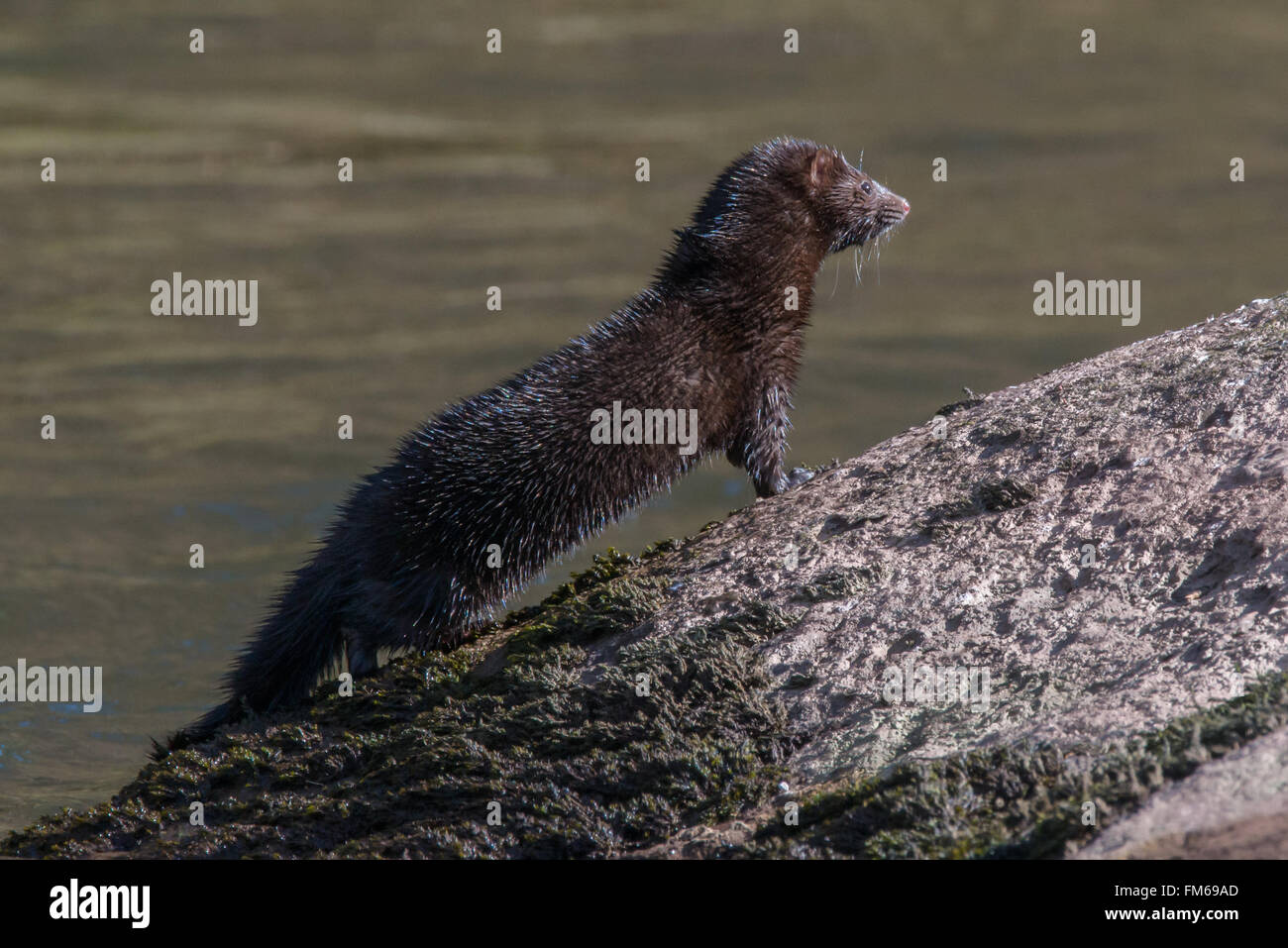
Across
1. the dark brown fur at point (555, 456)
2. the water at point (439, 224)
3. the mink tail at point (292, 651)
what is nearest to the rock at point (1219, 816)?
the dark brown fur at point (555, 456)

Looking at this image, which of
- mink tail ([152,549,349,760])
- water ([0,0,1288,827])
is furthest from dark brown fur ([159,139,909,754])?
water ([0,0,1288,827])

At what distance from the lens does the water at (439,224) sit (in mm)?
10812

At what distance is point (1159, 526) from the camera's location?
4840 mm

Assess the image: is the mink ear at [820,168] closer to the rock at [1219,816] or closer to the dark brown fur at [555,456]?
the dark brown fur at [555,456]

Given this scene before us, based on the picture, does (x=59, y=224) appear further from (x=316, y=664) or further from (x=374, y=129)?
(x=316, y=664)

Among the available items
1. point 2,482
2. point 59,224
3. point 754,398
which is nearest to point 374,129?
point 59,224

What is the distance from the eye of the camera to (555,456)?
583 centimetres

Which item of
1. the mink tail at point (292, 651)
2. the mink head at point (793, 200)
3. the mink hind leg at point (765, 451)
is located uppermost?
the mink head at point (793, 200)

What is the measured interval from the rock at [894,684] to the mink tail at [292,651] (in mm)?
334

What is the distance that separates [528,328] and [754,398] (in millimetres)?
6661

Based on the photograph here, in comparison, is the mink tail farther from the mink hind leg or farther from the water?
the water

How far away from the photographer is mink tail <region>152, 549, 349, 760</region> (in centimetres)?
593

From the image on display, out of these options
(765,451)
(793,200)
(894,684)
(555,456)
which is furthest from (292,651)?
(793,200)

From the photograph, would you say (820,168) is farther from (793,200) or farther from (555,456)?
(555,456)
